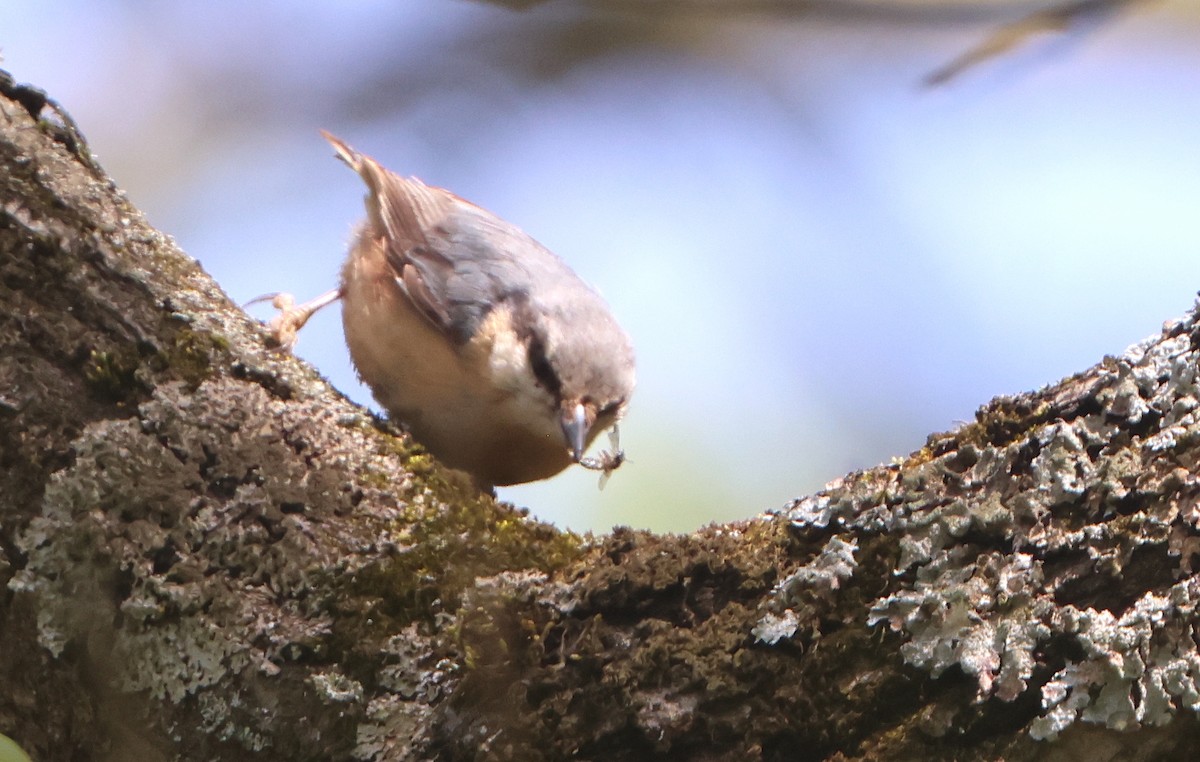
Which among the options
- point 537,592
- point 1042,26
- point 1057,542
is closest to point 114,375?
point 537,592

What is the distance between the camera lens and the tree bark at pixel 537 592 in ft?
4.47

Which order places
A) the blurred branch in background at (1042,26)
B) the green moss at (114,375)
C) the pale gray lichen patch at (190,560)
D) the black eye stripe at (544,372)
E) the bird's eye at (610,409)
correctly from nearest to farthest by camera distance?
the pale gray lichen patch at (190,560)
the green moss at (114,375)
the blurred branch in background at (1042,26)
the black eye stripe at (544,372)
the bird's eye at (610,409)

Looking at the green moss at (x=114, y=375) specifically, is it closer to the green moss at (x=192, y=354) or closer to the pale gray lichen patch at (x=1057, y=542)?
the green moss at (x=192, y=354)

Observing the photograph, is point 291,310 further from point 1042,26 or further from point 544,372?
point 1042,26

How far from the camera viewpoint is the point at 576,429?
2.60 meters

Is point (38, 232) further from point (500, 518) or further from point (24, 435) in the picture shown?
point (500, 518)

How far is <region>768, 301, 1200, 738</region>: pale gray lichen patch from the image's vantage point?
133 centimetres

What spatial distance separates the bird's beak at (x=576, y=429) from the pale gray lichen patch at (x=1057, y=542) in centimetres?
104

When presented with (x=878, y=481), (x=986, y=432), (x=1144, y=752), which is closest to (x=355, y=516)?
(x=878, y=481)

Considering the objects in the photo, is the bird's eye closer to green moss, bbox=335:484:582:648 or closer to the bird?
the bird

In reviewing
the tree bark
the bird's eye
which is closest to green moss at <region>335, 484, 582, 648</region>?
the tree bark

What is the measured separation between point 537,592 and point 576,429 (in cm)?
109

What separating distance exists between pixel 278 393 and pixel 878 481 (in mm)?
954

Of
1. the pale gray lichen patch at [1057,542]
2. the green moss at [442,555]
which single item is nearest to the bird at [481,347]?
the green moss at [442,555]
